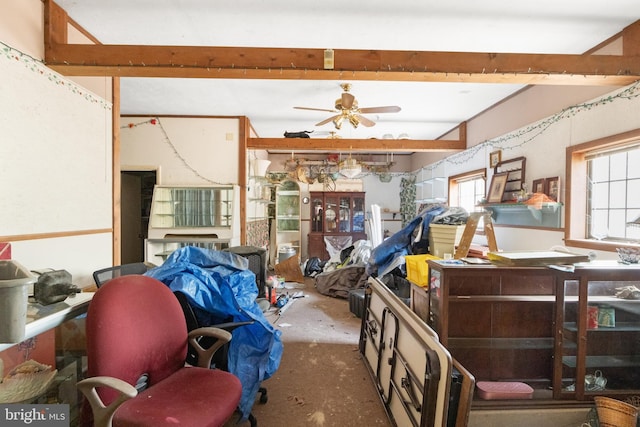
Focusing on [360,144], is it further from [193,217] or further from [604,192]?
[604,192]

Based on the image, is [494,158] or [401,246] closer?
[401,246]

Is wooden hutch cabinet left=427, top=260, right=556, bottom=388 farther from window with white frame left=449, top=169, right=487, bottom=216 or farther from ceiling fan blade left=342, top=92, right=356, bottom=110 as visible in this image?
window with white frame left=449, top=169, right=487, bottom=216

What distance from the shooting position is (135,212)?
17.9 feet

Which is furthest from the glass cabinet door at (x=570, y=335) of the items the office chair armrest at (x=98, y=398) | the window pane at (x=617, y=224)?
the office chair armrest at (x=98, y=398)

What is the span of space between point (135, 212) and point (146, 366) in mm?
4889

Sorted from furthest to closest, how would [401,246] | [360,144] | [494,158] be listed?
[360,144] → [494,158] → [401,246]

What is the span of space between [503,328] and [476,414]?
→ 56 centimetres

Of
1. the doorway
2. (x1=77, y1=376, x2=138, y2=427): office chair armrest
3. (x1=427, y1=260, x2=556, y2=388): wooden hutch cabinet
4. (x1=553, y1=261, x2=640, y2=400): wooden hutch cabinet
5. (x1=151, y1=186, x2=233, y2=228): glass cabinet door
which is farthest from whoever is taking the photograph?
the doorway

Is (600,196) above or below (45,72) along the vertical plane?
below


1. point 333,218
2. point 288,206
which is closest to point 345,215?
point 333,218

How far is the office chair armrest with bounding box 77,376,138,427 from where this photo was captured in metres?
1.09

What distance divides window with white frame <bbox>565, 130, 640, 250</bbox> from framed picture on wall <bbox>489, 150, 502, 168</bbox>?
1052 millimetres

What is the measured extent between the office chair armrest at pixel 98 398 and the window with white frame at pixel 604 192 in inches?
131

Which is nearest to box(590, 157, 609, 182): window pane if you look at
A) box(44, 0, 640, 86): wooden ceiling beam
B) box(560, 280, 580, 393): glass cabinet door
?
box(44, 0, 640, 86): wooden ceiling beam
